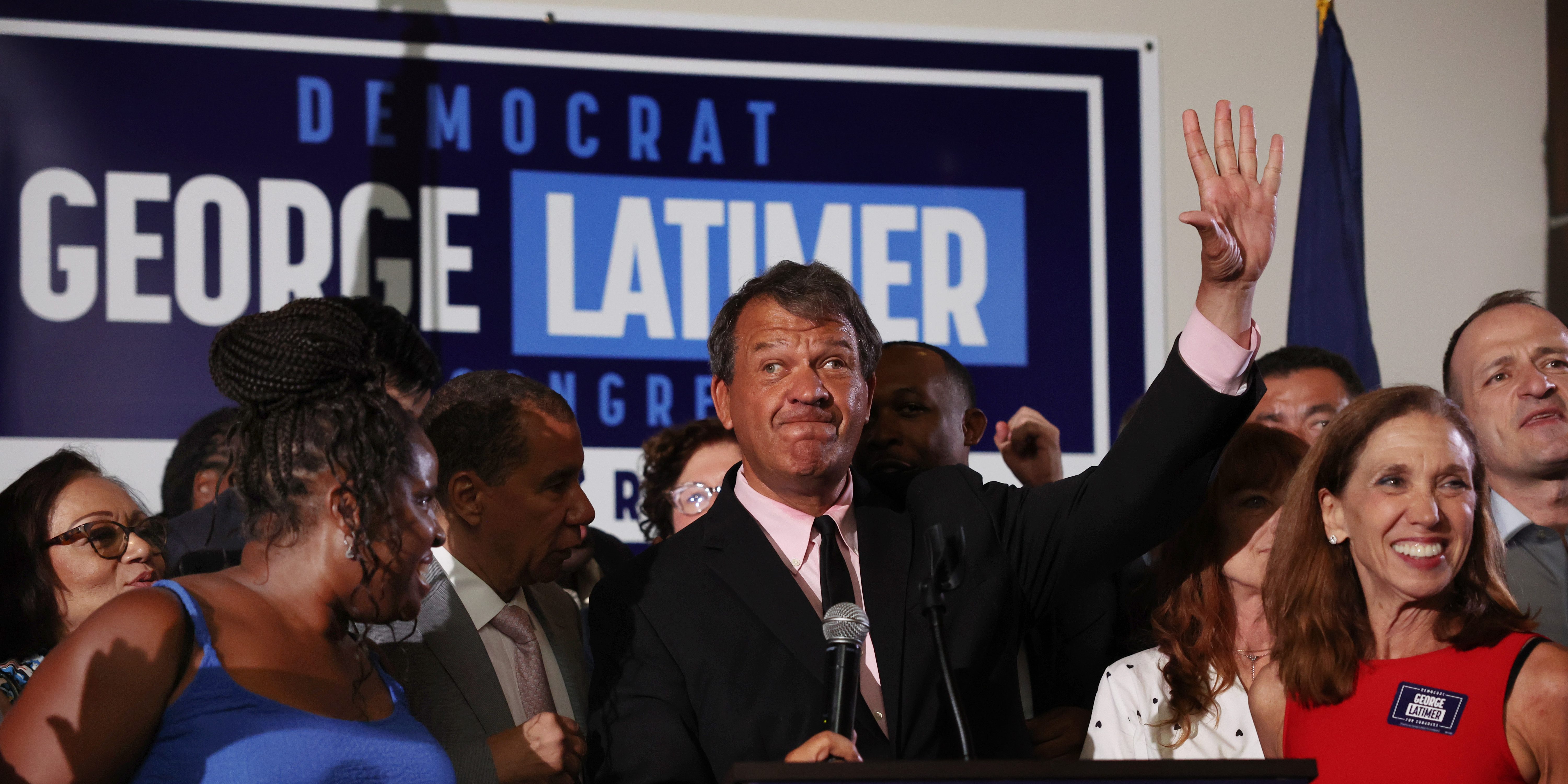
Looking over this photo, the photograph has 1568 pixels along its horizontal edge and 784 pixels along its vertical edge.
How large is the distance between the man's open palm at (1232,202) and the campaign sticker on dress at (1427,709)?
29.0 inches

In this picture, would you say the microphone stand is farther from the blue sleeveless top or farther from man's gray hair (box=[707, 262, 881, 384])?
the blue sleeveless top

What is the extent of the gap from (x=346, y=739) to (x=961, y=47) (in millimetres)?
3727

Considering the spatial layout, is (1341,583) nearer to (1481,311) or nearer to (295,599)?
(1481,311)

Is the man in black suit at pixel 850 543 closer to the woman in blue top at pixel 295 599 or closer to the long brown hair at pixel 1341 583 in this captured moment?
the long brown hair at pixel 1341 583

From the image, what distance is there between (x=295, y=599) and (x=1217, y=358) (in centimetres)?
145

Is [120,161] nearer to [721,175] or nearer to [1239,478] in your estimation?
[721,175]

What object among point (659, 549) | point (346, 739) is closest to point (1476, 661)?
point (659, 549)

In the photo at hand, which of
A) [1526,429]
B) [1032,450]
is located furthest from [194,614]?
[1526,429]

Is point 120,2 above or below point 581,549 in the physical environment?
above

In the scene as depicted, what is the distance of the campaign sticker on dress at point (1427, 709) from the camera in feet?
7.43

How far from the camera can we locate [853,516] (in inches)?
100

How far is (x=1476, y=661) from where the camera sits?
2.30 meters

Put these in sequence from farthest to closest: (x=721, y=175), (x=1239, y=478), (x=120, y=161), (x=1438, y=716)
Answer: (x=721, y=175) < (x=120, y=161) < (x=1239, y=478) < (x=1438, y=716)

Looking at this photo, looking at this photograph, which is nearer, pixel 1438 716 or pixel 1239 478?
pixel 1438 716
